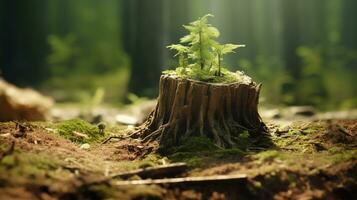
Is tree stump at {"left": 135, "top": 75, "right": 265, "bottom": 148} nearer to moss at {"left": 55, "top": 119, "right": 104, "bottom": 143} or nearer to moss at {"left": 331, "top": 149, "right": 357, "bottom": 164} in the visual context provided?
moss at {"left": 55, "top": 119, "right": 104, "bottom": 143}

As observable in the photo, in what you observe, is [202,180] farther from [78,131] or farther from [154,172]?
[78,131]

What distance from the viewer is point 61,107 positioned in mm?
A: 16547

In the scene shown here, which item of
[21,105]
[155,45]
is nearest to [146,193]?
[21,105]

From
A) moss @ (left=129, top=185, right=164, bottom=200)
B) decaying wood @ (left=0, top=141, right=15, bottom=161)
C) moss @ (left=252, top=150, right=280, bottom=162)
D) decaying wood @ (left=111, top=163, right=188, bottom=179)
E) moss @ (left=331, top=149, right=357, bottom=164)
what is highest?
decaying wood @ (left=0, top=141, right=15, bottom=161)

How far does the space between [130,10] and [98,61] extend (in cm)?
1236

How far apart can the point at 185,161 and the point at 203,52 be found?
Answer: 154 centimetres

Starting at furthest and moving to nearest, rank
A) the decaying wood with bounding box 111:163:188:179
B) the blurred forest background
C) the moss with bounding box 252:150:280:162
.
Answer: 1. the blurred forest background
2. the moss with bounding box 252:150:280:162
3. the decaying wood with bounding box 111:163:188:179

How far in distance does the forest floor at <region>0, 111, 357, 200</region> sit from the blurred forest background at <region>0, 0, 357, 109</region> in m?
9.01

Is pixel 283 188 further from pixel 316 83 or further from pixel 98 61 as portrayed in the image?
pixel 98 61

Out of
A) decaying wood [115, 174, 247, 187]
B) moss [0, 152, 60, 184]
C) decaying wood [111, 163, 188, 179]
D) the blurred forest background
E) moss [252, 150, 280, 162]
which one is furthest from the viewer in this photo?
the blurred forest background

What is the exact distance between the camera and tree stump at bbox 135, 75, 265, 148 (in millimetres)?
5445

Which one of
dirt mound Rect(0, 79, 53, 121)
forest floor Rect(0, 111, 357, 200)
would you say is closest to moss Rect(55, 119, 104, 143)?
forest floor Rect(0, 111, 357, 200)

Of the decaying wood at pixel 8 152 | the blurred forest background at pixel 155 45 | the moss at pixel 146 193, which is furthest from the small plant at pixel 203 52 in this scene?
the blurred forest background at pixel 155 45

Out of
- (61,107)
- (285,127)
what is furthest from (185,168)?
(61,107)
